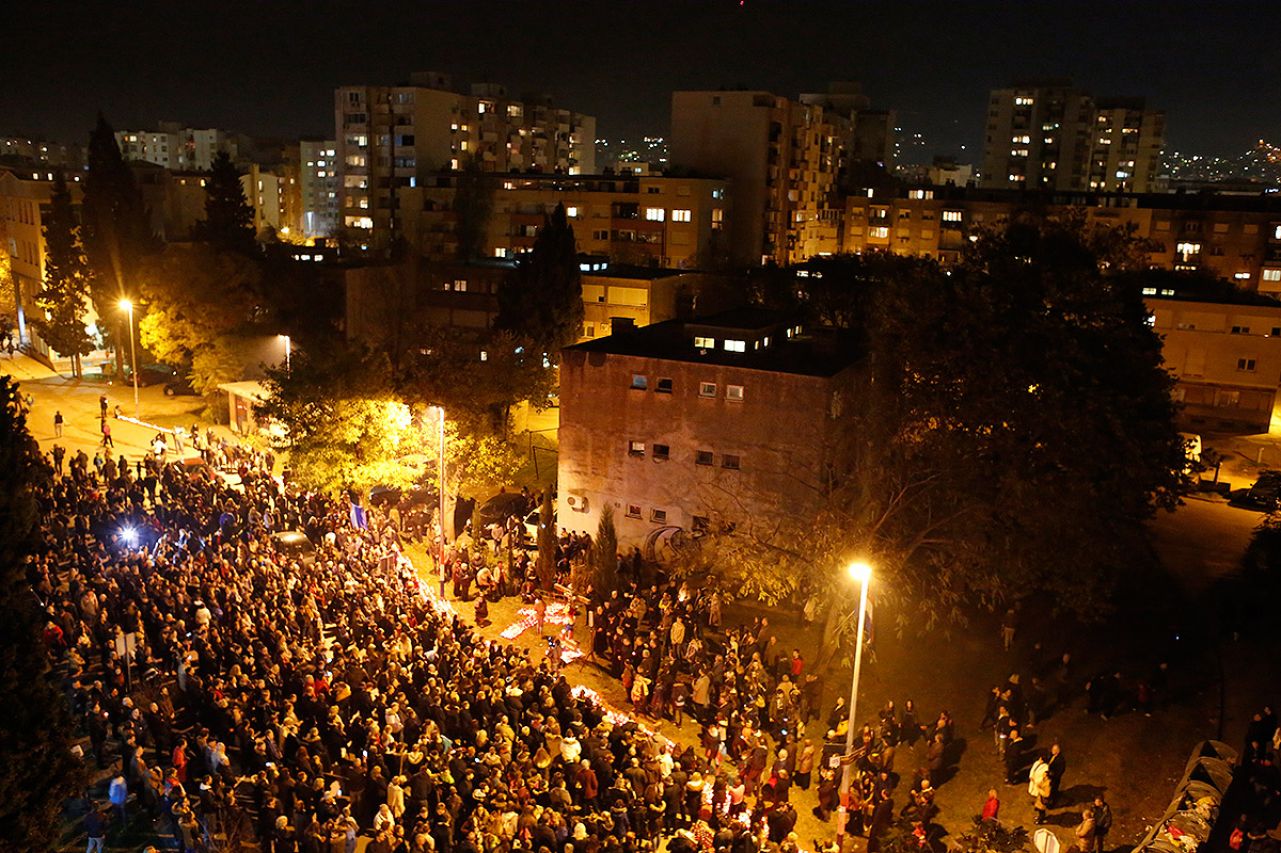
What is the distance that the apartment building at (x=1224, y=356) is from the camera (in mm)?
45750

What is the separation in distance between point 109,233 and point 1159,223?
66789 mm

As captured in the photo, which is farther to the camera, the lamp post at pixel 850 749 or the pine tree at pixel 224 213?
the pine tree at pixel 224 213

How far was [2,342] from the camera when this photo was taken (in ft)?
193

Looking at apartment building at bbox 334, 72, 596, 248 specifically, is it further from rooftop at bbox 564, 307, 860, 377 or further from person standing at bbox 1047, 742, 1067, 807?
person standing at bbox 1047, 742, 1067, 807

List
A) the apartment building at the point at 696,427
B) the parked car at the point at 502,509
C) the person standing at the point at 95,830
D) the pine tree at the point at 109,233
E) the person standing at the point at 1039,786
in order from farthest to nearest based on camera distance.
Result: the pine tree at the point at 109,233
the parked car at the point at 502,509
the apartment building at the point at 696,427
the person standing at the point at 1039,786
the person standing at the point at 95,830

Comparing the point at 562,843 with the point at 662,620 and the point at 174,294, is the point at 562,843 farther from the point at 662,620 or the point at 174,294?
the point at 174,294

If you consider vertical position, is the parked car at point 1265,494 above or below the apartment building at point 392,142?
below

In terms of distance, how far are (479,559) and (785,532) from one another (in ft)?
28.4

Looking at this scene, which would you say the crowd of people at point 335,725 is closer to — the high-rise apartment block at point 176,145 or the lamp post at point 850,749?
the lamp post at point 850,749

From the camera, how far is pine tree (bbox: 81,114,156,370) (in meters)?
50.4

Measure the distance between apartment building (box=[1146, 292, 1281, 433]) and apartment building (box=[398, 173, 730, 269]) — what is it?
97.1 ft

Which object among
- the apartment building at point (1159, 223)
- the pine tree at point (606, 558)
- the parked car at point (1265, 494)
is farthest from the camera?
the apartment building at point (1159, 223)

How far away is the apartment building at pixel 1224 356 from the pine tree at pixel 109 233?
52964 millimetres

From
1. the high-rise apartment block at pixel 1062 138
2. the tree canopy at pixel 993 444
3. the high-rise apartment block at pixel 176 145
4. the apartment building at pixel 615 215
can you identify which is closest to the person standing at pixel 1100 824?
the tree canopy at pixel 993 444
